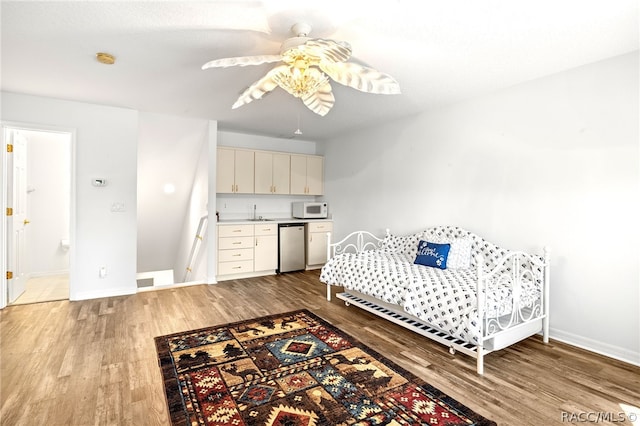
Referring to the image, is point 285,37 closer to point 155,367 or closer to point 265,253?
point 155,367

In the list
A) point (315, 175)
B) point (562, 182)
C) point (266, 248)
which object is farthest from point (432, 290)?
point (315, 175)

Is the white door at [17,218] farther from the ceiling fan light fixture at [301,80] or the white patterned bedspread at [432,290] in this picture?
the white patterned bedspread at [432,290]

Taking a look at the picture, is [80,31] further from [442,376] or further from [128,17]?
[442,376]

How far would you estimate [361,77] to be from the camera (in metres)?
2.26

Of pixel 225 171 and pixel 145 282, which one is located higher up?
pixel 225 171

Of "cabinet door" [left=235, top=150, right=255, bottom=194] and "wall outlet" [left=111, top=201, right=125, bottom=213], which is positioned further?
"cabinet door" [left=235, top=150, right=255, bottom=194]

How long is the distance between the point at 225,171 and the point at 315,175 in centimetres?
175

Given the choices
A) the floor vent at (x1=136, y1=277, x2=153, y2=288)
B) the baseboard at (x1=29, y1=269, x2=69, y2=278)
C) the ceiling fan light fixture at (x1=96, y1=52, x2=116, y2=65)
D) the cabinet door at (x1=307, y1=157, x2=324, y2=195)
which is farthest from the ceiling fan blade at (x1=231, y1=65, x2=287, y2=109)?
the floor vent at (x1=136, y1=277, x2=153, y2=288)

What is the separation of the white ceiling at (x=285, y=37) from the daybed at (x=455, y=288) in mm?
1624

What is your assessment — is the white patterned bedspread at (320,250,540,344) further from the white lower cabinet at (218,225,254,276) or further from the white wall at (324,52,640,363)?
the white lower cabinet at (218,225,254,276)

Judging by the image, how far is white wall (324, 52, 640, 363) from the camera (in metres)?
2.61

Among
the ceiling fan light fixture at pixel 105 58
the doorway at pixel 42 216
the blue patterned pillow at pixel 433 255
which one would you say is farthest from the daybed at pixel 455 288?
the doorway at pixel 42 216

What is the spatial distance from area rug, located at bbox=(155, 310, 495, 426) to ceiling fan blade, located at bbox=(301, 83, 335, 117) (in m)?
2.08

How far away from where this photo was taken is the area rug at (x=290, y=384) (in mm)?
1862
